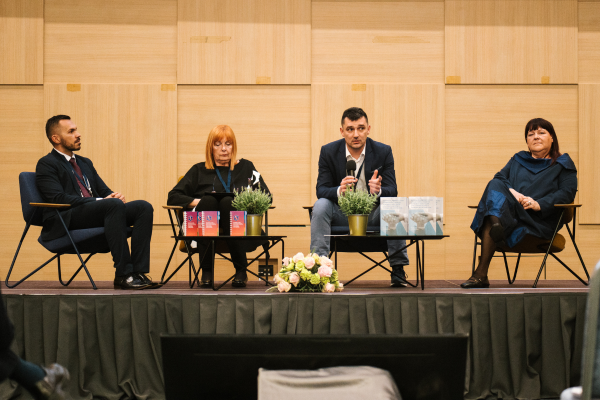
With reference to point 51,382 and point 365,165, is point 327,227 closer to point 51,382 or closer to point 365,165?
point 365,165

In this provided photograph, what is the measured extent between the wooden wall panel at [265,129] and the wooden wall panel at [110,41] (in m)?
0.42

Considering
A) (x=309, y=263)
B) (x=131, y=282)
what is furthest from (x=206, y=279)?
(x=309, y=263)

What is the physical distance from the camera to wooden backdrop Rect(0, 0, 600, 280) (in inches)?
208

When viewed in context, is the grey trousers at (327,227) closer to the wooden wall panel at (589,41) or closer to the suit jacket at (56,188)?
the suit jacket at (56,188)

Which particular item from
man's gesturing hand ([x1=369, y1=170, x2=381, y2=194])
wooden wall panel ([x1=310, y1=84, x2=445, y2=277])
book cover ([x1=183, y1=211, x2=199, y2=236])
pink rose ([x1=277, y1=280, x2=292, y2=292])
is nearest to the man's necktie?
book cover ([x1=183, y1=211, x2=199, y2=236])

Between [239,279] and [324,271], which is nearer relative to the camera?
[324,271]

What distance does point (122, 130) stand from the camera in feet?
17.3

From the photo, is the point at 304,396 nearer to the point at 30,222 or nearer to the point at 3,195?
the point at 30,222

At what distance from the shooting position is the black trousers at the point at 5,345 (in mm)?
1354

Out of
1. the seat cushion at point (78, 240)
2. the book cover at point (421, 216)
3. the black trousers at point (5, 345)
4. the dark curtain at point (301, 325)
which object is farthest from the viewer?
the seat cushion at point (78, 240)

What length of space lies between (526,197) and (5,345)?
2905 millimetres

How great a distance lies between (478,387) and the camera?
257 centimetres

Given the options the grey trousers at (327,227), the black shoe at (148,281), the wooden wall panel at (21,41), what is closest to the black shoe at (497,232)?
the grey trousers at (327,227)

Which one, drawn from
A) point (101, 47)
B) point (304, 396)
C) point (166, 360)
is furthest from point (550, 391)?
point (101, 47)
